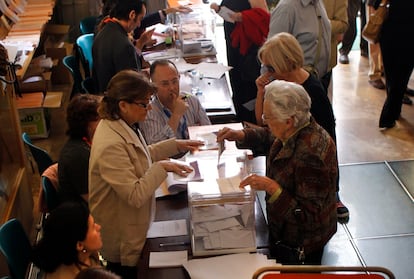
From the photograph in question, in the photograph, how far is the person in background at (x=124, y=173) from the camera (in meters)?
2.62

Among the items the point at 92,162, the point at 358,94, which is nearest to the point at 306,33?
the point at 92,162

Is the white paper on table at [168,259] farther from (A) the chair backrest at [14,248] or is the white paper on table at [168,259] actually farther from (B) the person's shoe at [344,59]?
(B) the person's shoe at [344,59]

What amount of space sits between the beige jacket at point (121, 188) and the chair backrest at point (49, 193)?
2.15 feet

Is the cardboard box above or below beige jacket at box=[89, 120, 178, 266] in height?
below

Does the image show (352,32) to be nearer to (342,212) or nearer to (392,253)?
(342,212)

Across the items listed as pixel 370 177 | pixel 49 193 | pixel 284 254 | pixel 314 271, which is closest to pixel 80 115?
pixel 49 193

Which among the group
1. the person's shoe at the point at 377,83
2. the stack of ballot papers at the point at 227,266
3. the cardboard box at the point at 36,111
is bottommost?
the person's shoe at the point at 377,83

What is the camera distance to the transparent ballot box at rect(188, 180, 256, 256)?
8.96 feet

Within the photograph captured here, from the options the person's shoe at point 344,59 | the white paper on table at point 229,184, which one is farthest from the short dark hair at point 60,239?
the person's shoe at point 344,59

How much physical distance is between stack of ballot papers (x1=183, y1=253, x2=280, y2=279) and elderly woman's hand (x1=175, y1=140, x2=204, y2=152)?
70 cm

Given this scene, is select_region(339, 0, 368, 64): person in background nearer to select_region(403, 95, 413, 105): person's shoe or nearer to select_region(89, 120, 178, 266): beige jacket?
select_region(403, 95, 413, 105): person's shoe

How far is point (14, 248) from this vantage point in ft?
9.54

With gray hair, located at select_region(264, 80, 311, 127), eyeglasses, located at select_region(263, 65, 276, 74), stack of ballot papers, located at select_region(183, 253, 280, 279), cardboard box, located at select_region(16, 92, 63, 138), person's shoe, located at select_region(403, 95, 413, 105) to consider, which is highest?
gray hair, located at select_region(264, 80, 311, 127)

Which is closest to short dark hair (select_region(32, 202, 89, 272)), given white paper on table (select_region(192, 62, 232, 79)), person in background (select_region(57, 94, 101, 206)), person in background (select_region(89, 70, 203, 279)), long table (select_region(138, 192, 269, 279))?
person in background (select_region(89, 70, 203, 279))
